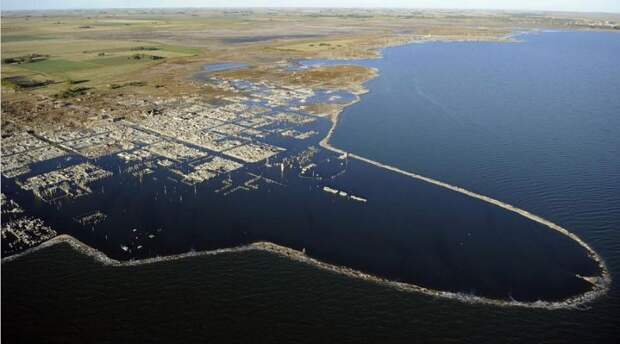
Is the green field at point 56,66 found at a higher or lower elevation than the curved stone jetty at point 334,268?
higher

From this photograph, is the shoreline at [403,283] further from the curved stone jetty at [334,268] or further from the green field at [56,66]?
the green field at [56,66]

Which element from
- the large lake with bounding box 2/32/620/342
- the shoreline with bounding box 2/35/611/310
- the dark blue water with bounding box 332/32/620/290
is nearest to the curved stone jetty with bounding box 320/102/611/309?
the shoreline with bounding box 2/35/611/310

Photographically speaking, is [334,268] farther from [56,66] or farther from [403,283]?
[56,66]

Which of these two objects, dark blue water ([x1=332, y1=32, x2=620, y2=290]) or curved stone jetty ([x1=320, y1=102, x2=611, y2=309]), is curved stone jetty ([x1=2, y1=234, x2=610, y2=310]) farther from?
dark blue water ([x1=332, y1=32, x2=620, y2=290])

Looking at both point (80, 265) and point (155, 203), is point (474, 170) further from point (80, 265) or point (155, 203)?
point (80, 265)

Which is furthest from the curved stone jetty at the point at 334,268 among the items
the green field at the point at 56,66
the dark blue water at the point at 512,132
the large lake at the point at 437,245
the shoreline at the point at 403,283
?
the green field at the point at 56,66

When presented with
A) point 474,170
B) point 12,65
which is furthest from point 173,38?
point 474,170

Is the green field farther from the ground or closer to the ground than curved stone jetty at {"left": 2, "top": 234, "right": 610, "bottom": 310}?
farther from the ground

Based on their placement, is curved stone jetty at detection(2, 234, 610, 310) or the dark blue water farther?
the dark blue water
